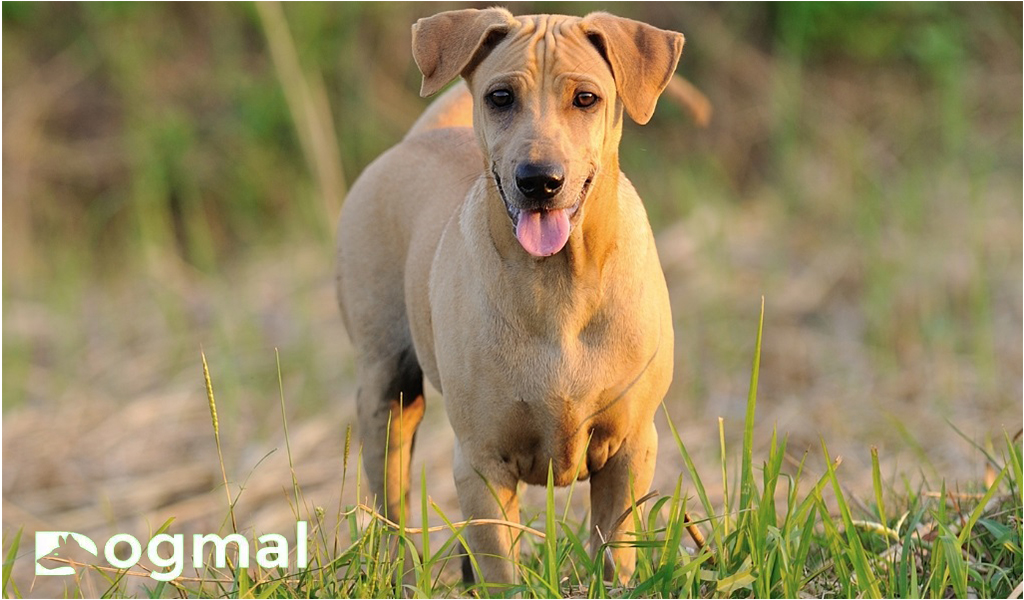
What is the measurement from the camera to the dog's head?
10.8 ft

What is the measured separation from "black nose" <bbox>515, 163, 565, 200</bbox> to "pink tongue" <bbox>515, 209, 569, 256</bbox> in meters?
0.09

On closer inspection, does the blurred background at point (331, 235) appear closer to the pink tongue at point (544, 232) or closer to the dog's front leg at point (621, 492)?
the dog's front leg at point (621, 492)

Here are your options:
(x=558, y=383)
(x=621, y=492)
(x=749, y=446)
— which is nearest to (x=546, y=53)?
(x=558, y=383)

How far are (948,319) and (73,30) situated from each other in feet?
21.8

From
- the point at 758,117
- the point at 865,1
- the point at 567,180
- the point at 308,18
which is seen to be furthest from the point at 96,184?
the point at 567,180

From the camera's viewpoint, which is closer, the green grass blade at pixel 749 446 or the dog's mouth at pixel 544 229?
the dog's mouth at pixel 544 229

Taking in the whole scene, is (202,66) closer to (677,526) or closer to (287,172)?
(287,172)

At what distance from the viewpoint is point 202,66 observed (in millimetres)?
10336

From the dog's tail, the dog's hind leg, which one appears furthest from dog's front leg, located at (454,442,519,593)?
the dog's tail

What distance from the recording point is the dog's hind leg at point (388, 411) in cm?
456

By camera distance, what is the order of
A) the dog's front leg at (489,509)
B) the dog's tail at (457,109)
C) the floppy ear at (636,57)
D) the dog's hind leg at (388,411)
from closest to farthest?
the floppy ear at (636,57)
the dog's front leg at (489,509)
the dog's hind leg at (388,411)
the dog's tail at (457,109)

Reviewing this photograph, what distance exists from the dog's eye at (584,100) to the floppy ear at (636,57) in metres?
0.11

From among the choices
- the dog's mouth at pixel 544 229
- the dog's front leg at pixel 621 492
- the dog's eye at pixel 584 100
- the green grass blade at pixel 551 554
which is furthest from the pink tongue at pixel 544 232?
the dog's front leg at pixel 621 492

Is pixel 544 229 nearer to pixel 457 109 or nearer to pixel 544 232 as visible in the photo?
pixel 544 232
